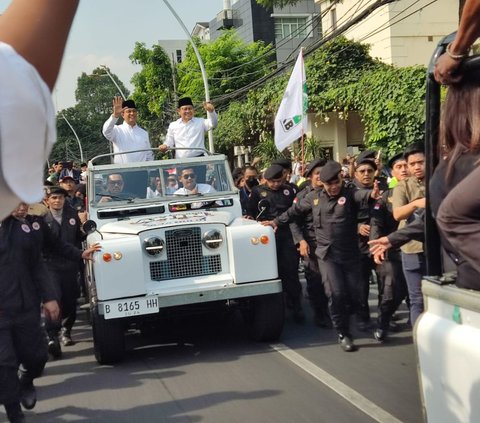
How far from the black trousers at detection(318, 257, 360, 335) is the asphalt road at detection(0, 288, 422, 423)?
0.30m

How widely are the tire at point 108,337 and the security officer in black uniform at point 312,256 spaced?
235cm

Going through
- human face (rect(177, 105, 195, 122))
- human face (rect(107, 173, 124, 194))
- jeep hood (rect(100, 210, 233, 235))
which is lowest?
jeep hood (rect(100, 210, 233, 235))

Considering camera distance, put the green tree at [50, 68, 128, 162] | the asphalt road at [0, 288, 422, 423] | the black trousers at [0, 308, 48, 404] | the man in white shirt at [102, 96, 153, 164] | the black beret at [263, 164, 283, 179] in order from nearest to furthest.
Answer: the black trousers at [0, 308, 48, 404]
the asphalt road at [0, 288, 422, 423]
the black beret at [263, 164, 283, 179]
the man in white shirt at [102, 96, 153, 164]
the green tree at [50, 68, 128, 162]

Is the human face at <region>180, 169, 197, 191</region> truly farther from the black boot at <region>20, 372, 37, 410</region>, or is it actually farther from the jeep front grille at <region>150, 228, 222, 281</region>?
the black boot at <region>20, 372, 37, 410</region>

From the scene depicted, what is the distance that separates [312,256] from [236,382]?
2.90 m

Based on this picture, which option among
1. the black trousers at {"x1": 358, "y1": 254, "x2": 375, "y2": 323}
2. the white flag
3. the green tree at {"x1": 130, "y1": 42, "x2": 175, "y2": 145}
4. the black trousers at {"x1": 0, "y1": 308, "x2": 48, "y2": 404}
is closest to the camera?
the black trousers at {"x1": 0, "y1": 308, "x2": 48, "y2": 404}

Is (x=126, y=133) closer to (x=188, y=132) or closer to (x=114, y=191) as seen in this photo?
(x=188, y=132)

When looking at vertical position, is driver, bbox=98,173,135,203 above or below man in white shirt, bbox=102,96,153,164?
below

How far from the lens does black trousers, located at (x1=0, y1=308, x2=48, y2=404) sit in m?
4.48

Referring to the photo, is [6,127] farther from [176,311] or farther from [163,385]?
[176,311]

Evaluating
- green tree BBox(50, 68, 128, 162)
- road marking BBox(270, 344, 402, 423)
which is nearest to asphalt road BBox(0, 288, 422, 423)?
road marking BBox(270, 344, 402, 423)

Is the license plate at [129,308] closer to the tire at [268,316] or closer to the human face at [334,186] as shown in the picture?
the tire at [268,316]

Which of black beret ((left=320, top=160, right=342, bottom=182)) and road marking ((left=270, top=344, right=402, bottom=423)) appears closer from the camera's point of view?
road marking ((left=270, top=344, right=402, bottom=423))

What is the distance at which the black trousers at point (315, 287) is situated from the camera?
25.5ft
